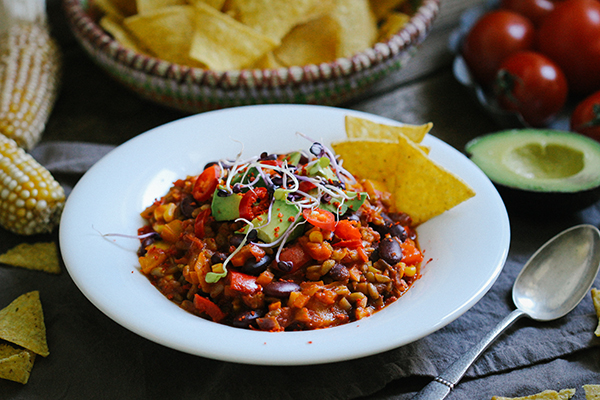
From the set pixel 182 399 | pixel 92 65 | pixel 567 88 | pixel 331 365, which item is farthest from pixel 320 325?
pixel 92 65

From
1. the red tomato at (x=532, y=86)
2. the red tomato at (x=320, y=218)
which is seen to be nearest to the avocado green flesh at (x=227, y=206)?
the red tomato at (x=320, y=218)

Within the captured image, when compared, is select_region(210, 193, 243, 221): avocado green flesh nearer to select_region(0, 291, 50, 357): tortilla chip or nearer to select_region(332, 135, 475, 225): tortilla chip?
select_region(332, 135, 475, 225): tortilla chip

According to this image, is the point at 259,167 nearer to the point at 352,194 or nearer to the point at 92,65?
the point at 352,194

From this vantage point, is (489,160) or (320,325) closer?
(320,325)

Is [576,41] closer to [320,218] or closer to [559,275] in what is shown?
[559,275]

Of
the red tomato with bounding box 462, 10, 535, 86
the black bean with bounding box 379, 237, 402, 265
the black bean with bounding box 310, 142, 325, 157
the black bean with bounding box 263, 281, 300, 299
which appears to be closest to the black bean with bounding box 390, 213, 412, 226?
the black bean with bounding box 379, 237, 402, 265

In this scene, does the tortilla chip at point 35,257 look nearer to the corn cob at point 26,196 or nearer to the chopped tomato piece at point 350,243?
the corn cob at point 26,196
